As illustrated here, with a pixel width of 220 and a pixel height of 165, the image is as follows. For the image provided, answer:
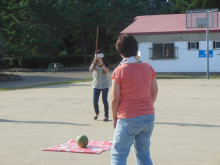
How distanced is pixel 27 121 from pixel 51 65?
118ft

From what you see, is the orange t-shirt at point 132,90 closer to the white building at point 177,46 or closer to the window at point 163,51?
the white building at point 177,46

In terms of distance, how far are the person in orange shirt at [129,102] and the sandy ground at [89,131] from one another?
1678mm

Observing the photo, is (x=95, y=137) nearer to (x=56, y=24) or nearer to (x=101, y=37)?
(x=56, y=24)

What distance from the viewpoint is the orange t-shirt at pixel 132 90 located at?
4.72 meters

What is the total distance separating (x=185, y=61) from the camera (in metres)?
36.2

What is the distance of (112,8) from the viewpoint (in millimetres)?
54875

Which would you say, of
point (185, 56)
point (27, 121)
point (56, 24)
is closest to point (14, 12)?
point (56, 24)

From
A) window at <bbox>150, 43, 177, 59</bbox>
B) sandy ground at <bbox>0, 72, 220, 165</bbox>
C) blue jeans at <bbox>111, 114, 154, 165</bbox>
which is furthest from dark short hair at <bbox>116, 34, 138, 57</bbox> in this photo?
window at <bbox>150, 43, 177, 59</bbox>

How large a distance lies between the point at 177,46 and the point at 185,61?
1.49 metres

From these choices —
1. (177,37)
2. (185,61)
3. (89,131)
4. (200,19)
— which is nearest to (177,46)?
(177,37)

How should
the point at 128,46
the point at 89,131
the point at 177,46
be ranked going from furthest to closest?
the point at 177,46 → the point at 89,131 → the point at 128,46

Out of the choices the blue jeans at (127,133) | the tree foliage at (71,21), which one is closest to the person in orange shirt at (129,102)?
the blue jeans at (127,133)

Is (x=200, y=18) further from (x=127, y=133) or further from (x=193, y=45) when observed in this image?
(x=127, y=133)

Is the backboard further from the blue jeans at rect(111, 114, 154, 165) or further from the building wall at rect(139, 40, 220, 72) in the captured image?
the blue jeans at rect(111, 114, 154, 165)
